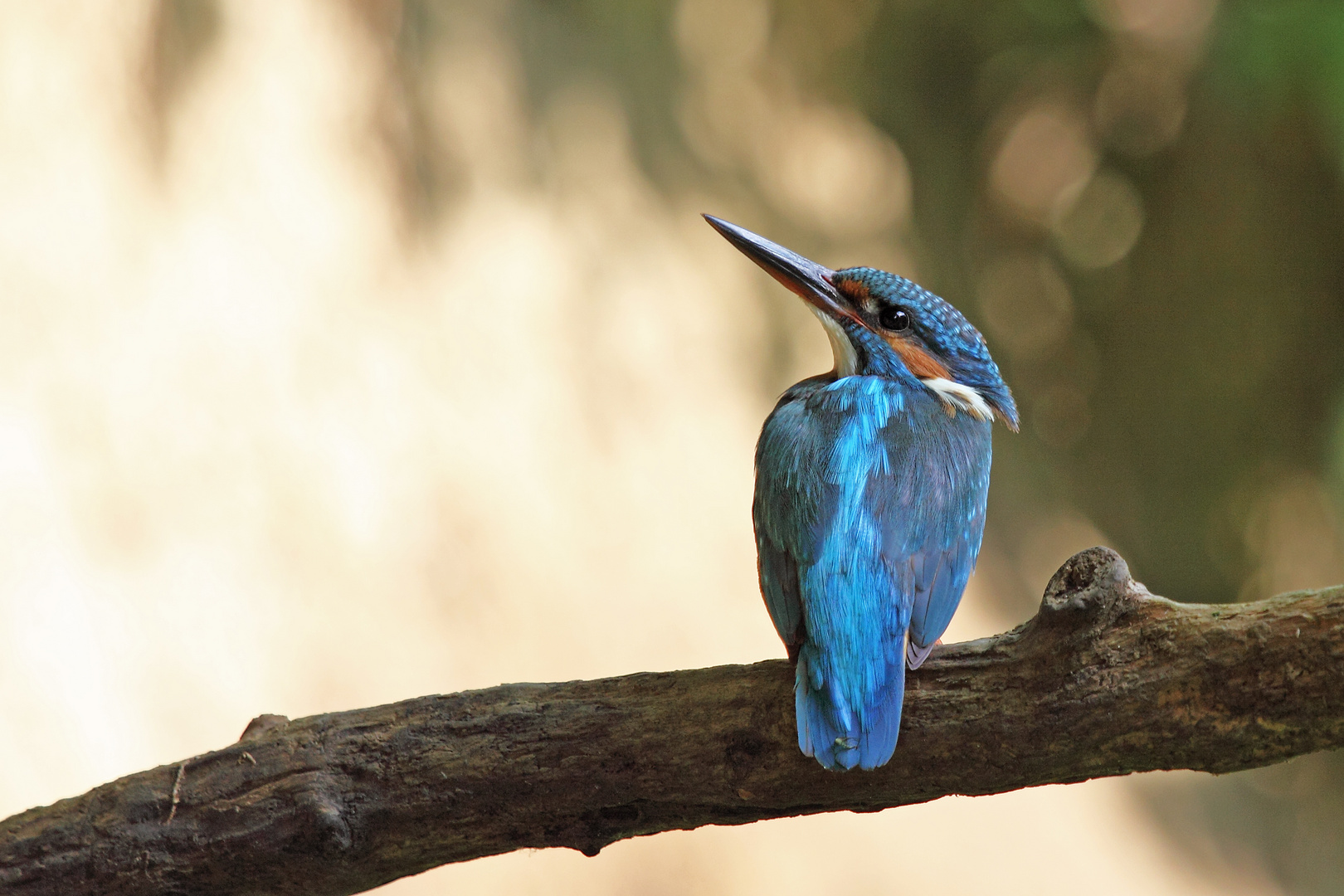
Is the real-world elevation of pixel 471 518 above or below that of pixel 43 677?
above

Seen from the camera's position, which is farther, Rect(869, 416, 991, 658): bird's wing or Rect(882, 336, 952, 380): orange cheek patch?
Rect(882, 336, 952, 380): orange cheek patch

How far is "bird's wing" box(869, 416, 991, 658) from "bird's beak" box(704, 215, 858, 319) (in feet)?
1.42

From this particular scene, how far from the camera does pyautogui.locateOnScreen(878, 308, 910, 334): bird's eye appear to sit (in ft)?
7.25

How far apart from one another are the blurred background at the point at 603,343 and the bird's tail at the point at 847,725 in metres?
2.73

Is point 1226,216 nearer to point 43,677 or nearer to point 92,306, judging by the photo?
point 92,306

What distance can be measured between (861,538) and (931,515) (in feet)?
0.49

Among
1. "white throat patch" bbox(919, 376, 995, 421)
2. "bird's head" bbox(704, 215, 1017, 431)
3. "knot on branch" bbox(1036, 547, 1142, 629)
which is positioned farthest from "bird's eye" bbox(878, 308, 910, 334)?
"knot on branch" bbox(1036, 547, 1142, 629)

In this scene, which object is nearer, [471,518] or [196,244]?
[196,244]

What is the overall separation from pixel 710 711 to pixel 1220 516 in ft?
17.3

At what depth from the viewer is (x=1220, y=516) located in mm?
6016

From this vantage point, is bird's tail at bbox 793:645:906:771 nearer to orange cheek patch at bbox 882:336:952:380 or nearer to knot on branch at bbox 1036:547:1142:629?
knot on branch at bbox 1036:547:1142:629

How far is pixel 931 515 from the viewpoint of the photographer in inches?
68.3

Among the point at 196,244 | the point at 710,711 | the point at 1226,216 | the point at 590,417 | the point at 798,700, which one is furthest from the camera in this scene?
the point at 1226,216

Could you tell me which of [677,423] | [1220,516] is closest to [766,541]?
[677,423]
